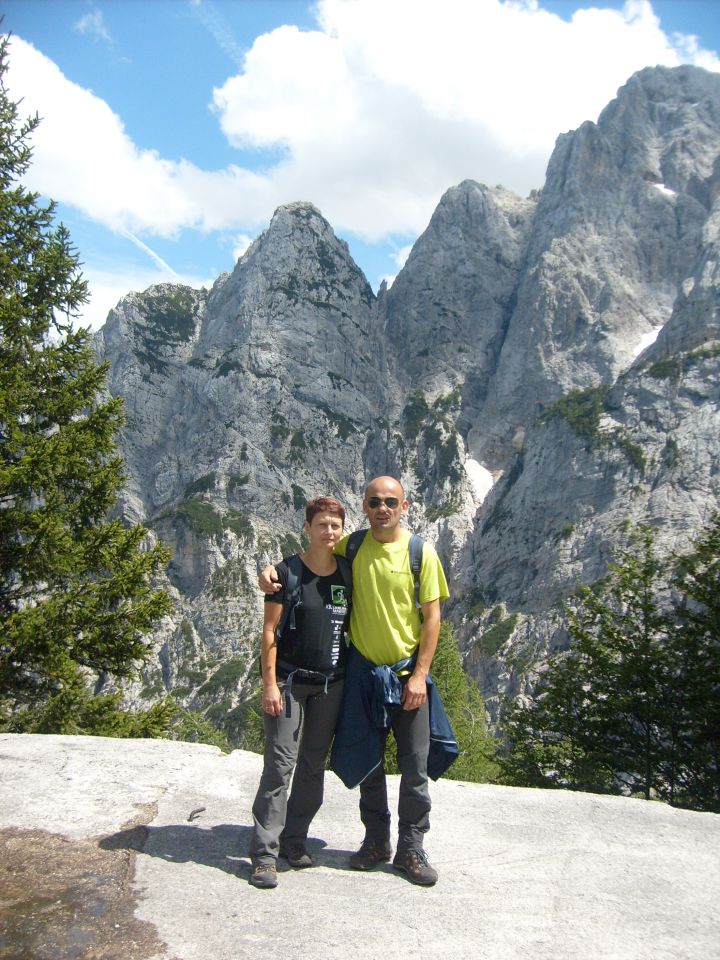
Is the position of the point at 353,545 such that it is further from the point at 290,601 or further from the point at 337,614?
the point at 290,601

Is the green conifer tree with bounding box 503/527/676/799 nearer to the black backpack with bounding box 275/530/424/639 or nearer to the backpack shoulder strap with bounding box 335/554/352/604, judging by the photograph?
the black backpack with bounding box 275/530/424/639

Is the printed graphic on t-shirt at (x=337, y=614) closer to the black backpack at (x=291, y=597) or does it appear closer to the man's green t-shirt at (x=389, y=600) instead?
the man's green t-shirt at (x=389, y=600)

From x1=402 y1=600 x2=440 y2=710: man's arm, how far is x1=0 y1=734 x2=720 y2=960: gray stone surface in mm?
1434

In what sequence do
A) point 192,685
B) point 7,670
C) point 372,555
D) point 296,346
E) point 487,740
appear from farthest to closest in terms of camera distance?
point 296,346 < point 192,685 < point 487,740 < point 7,670 < point 372,555

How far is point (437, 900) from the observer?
516cm

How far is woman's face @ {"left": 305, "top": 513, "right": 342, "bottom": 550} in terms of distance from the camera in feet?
18.4

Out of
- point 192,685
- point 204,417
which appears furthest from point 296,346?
point 192,685

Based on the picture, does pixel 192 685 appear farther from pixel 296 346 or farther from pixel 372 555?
pixel 372 555

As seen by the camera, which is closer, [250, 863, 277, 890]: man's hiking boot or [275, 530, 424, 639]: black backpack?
[250, 863, 277, 890]: man's hiking boot

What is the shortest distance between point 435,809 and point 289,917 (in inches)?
101

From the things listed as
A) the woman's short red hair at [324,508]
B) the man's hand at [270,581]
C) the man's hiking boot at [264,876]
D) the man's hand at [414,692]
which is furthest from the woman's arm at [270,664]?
the man's hiking boot at [264,876]

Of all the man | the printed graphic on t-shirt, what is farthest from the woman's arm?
the printed graphic on t-shirt

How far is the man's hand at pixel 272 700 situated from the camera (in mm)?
5453

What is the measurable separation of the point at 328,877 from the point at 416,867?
2.31 feet
